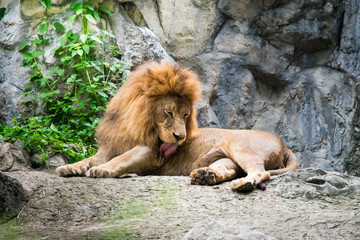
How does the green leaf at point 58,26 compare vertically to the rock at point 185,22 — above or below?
below

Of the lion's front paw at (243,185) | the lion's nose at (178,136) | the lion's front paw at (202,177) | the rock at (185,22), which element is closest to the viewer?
the lion's front paw at (243,185)

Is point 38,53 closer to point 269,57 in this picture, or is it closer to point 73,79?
point 73,79

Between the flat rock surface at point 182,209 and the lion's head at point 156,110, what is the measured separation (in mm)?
545

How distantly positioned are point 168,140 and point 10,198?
178cm

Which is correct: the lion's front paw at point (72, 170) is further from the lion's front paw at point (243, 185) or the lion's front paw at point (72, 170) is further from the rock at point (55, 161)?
the lion's front paw at point (243, 185)

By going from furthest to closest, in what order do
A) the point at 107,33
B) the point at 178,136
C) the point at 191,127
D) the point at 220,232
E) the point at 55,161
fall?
the point at 107,33, the point at 55,161, the point at 191,127, the point at 178,136, the point at 220,232

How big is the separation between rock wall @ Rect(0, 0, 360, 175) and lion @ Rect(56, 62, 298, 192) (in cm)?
176

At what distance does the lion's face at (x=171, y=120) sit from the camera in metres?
4.56

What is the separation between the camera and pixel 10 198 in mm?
3186

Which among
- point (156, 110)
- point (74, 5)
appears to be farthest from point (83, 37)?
point (156, 110)

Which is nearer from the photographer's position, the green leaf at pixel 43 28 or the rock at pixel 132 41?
the green leaf at pixel 43 28

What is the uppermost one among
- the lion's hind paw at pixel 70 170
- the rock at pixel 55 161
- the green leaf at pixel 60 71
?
the green leaf at pixel 60 71

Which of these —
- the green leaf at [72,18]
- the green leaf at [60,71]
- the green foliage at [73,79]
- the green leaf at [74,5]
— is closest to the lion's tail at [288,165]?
the green foliage at [73,79]

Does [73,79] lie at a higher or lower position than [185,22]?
lower
